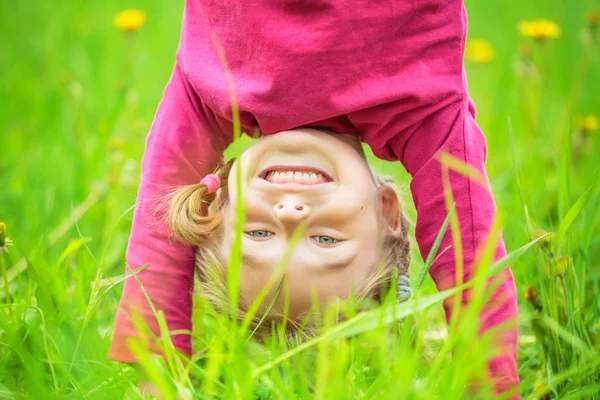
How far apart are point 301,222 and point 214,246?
0.23 m

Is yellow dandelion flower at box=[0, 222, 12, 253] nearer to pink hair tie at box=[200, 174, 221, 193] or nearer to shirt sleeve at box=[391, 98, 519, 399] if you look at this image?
pink hair tie at box=[200, 174, 221, 193]

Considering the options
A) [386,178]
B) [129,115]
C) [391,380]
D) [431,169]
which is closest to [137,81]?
[129,115]

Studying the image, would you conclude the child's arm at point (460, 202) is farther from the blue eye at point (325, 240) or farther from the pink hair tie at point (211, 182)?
the pink hair tie at point (211, 182)

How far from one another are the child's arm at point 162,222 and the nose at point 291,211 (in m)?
0.27

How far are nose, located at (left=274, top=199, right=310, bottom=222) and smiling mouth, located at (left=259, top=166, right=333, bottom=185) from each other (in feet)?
0.18

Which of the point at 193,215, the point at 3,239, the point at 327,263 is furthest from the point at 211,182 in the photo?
the point at 3,239

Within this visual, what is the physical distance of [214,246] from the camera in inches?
63.9

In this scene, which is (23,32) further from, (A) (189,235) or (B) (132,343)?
(B) (132,343)

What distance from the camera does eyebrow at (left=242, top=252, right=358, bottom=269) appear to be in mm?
1489

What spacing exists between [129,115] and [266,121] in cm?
157

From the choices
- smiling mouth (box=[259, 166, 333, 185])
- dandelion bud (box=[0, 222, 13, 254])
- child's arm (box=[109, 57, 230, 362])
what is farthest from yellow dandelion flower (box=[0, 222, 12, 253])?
smiling mouth (box=[259, 166, 333, 185])

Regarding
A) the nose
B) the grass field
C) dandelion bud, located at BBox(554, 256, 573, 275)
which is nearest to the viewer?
the grass field

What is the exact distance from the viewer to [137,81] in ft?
11.2

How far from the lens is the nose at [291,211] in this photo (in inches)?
57.4
